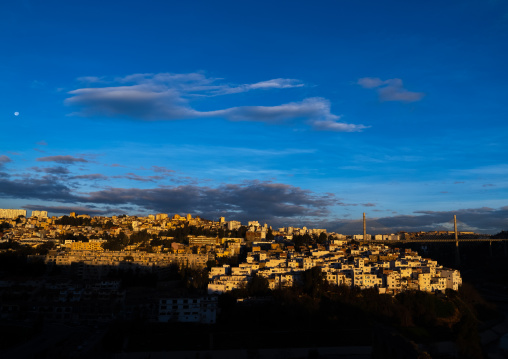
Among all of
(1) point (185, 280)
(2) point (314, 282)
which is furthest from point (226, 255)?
(2) point (314, 282)

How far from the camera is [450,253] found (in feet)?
126

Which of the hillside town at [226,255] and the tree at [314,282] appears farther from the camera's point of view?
the hillside town at [226,255]

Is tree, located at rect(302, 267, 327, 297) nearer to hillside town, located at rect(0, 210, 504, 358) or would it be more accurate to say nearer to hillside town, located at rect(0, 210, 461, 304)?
hillside town, located at rect(0, 210, 504, 358)

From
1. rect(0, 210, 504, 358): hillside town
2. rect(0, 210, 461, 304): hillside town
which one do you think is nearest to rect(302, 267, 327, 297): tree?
rect(0, 210, 504, 358): hillside town

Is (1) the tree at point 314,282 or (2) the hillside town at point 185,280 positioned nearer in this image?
(2) the hillside town at point 185,280

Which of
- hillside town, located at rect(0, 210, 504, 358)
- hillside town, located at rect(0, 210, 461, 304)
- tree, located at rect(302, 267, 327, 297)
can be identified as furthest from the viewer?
hillside town, located at rect(0, 210, 461, 304)

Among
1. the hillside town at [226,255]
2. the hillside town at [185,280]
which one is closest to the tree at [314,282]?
the hillside town at [185,280]

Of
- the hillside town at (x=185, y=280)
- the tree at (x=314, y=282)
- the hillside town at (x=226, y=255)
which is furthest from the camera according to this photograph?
the hillside town at (x=226, y=255)

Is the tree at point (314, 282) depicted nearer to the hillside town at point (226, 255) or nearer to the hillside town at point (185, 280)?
the hillside town at point (185, 280)

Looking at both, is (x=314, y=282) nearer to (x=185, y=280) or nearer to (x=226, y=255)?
(x=185, y=280)

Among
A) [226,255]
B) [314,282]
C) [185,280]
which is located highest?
[226,255]

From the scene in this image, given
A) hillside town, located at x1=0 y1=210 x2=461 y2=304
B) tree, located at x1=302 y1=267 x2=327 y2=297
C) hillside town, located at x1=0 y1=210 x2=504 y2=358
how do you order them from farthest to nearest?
hillside town, located at x1=0 y1=210 x2=461 y2=304, tree, located at x1=302 y1=267 x2=327 y2=297, hillside town, located at x1=0 y1=210 x2=504 y2=358

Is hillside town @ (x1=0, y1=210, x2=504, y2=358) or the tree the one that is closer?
hillside town @ (x1=0, y1=210, x2=504, y2=358)

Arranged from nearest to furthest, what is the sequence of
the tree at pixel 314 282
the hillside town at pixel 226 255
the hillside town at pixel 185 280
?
the hillside town at pixel 185 280 → the tree at pixel 314 282 → the hillside town at pixel 226 255
